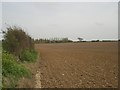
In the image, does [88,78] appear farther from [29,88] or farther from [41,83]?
Result: [29,88]

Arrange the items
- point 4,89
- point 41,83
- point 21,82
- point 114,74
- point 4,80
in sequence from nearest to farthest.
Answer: point 4,89
point 4,80
point 21,82
point 41,83
point 114,74

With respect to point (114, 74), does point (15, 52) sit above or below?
above

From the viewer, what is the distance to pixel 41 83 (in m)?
10.5

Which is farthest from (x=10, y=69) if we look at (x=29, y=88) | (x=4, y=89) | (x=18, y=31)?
(x=18, y=31)

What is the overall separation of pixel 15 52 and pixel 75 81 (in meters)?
6.03

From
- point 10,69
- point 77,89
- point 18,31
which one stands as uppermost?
point 18,31

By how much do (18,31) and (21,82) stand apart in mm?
8659

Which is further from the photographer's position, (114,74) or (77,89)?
(114,74)

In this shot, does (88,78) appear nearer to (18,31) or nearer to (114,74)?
(114,74)

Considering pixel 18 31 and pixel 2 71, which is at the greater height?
pixel 18 31

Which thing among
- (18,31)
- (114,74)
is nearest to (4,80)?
(114,74)

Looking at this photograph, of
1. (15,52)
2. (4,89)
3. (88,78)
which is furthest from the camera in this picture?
(15,52)

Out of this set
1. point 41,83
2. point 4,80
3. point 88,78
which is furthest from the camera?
point 88,78

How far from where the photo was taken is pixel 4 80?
27.0ft
